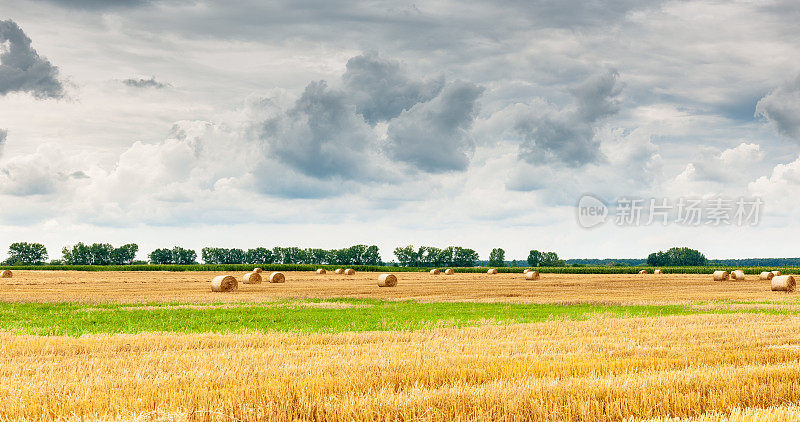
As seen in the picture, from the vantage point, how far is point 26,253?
18500 cm

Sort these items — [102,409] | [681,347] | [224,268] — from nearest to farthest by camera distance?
[102,409] < [681,347] < [224,268]

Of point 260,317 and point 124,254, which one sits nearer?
point 260,317

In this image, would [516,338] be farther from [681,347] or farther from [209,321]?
[209,321]

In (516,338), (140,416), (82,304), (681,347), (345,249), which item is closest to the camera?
(140,416)

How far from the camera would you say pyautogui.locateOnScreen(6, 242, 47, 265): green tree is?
18350cm

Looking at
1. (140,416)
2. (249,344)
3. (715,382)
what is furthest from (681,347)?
(140,416)

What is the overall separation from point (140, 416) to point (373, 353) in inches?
254

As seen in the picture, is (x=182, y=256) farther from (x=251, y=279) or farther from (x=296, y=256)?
(x=251, y=279)

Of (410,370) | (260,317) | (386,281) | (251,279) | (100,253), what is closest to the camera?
(410,370)

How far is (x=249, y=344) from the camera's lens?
599 inches

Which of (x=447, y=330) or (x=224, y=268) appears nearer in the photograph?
(x=447, y=330)

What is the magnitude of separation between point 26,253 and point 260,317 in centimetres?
19096

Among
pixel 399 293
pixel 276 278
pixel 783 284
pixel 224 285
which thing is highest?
pixel 783 284

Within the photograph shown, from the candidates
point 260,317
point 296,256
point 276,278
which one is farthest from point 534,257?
point 260,317
